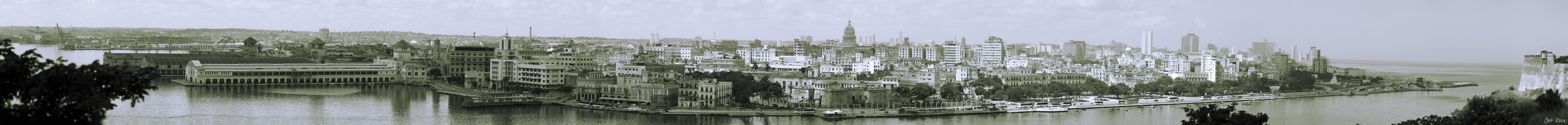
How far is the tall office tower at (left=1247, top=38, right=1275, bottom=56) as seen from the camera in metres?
42.3

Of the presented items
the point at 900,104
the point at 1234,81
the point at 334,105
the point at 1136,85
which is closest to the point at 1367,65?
the point at 1234,81

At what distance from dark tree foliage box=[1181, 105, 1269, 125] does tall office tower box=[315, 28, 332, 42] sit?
4850 centimetres

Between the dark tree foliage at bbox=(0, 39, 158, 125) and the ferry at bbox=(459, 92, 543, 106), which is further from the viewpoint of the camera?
the ferry at bbox=(459, 92, 543, 106)

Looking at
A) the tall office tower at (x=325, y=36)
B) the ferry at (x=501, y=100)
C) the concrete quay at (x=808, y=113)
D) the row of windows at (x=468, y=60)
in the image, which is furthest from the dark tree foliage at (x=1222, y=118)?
the tall office tower at (x=325, y=36)

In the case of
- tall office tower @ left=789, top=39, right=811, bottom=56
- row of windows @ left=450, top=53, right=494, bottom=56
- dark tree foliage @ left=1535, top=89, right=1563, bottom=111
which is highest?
tall office tower @ left=789, top=39, right=811, bottom=56

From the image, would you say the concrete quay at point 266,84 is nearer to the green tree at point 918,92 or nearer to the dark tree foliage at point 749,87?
the dark tree foliage at point 749,87

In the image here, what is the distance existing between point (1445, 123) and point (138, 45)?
4345 centimetres

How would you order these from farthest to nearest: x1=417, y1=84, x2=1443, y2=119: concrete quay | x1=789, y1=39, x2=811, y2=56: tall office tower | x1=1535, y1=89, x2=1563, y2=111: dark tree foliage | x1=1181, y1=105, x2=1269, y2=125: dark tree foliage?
x1=789, y1=39, x2=811, y2=56: tall office tower < x1=417, y1=84, x2=1443, y2=119: concrete quay < x1=1535, y1=89, x2=1563, y2=111: dark tree foliage < x1=1181, y1=105, x2=1269, y2=125: dark tree foliage

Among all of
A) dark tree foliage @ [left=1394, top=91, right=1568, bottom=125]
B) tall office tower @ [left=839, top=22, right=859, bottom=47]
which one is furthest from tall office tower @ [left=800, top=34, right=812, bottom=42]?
dark tree foliage @ [left=1394, top=91, right=1568, bottom=125]

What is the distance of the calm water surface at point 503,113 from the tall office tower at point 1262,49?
1778 cm

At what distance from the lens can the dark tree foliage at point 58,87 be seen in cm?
616

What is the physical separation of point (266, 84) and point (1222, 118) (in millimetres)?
19240

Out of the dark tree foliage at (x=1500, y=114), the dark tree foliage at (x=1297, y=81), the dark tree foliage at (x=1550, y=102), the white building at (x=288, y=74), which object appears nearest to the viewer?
the dark tree foliage at (x=1500, y=114)

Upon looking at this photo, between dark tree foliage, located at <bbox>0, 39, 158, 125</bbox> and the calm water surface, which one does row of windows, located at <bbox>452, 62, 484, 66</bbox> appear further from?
dark tree foliage, located at <bbox>0, 39, 158, 125</bbox>
